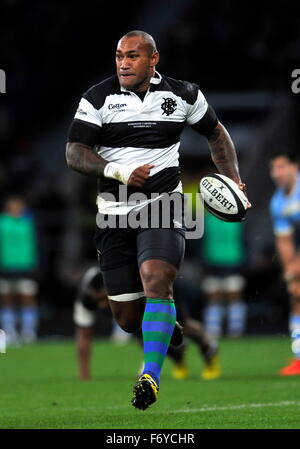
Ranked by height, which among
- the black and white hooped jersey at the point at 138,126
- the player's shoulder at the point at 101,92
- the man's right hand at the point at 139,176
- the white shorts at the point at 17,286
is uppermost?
the player's shoulder at the point at 101,92

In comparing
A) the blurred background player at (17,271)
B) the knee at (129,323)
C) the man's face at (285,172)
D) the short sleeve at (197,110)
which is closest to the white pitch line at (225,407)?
the knee at (129,323)

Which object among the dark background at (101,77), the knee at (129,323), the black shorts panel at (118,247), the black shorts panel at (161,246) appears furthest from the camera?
the dark background at (101,77)

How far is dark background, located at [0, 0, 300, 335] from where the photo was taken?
65.5ft

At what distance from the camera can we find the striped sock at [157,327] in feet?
23.3

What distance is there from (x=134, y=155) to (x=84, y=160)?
0.41 meters

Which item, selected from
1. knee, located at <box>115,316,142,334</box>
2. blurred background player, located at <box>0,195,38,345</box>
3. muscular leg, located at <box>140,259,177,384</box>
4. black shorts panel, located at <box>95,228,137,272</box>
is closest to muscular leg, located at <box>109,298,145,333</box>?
knee, located at <box>115,316,142,334</box>

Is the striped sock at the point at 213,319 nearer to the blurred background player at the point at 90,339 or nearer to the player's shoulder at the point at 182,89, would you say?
the blurred background player at the point at 90,339

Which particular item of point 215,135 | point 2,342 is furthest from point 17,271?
point 215,135

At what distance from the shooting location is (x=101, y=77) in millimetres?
24750

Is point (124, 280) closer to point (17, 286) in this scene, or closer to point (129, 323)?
point (129, 323)

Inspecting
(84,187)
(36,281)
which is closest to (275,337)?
(36,281)

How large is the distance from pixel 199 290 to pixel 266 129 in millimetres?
4044

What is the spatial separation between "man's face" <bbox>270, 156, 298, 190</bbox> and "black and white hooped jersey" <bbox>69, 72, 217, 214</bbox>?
13.7 feet
